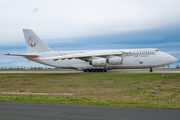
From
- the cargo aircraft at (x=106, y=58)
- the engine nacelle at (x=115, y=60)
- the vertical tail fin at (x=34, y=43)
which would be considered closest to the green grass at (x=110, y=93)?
the engine nacelle at (x=115, y=60)

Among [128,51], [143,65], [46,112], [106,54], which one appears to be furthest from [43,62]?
[46,112]

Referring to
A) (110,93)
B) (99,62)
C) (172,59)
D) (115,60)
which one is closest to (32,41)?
(99,62)

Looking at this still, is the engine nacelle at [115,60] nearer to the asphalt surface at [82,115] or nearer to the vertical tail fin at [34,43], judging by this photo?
the vertical tail fin at [34,43]

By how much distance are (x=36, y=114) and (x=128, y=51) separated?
30.2 m

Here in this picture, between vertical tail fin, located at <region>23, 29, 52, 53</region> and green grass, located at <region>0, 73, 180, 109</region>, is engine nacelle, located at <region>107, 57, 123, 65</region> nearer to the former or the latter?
green grass, located at <region>0, 73, 180, 109</region>

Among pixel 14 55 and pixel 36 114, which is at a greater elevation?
pixel 14 55

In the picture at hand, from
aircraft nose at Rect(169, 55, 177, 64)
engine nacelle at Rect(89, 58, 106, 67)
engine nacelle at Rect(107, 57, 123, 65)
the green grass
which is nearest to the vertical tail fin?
engine nacelle at Rect(89, 58, 106, 67)

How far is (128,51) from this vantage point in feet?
120

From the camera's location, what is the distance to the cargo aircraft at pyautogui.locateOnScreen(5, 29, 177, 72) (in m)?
35.4

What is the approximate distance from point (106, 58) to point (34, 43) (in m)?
15.3

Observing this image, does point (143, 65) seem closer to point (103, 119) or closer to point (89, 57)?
point (89, 57)

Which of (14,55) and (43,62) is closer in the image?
(14,55)

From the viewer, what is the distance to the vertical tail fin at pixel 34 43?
40.3 m

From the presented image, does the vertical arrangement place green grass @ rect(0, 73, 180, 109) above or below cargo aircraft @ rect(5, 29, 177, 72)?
below
